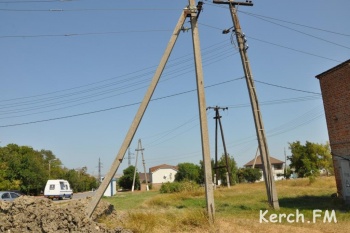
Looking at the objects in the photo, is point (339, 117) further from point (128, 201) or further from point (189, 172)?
point (189, 172)

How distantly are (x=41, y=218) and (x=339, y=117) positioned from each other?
14560 millimetres

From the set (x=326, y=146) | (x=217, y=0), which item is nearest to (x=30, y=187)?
(x=217, y=0)

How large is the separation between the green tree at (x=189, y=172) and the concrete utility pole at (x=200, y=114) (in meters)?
61.1

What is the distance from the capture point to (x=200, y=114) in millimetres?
10156

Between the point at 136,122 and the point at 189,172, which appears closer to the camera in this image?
the point at 136,122

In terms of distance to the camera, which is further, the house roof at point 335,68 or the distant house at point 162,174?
the distant house at point 162,174

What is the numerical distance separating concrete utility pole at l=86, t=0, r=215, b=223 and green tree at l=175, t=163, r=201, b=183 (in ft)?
200

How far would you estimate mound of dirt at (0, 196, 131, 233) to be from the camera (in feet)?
26.7

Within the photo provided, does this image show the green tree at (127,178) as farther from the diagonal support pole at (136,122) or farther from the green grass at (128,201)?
the diagonal support pole at (136,122)

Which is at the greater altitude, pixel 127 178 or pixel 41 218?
pixel 127 178

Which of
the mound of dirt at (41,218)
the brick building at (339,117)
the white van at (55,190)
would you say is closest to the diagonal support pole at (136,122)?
the mound of dirt at (41,218)

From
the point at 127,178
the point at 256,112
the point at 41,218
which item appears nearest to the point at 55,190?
the point at 256,112

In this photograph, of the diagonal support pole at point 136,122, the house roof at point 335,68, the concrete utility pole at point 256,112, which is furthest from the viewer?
the house roof at point 335,68

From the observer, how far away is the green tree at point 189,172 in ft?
230
